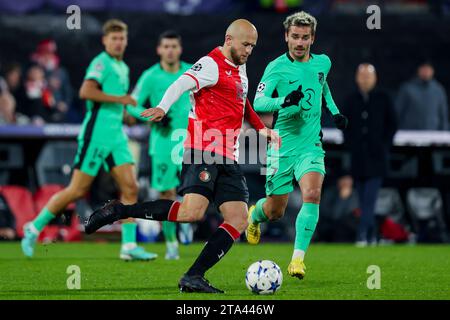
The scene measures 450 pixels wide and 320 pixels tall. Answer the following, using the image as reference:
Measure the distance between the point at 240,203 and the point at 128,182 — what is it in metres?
3.63

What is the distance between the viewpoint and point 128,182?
38.3 ft

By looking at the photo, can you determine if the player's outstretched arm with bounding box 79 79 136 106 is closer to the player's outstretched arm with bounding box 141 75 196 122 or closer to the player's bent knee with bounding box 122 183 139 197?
the player's bent knee with bounding box 122 183 139 197

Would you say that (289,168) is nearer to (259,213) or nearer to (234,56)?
(259,213)

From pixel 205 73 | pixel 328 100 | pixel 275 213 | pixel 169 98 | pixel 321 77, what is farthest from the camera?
pixel 275 213

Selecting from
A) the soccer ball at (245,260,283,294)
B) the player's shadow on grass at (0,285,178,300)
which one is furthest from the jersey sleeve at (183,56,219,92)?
the player's shadow on grass at (0,285,178,300)

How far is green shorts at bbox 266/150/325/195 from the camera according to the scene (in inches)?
378

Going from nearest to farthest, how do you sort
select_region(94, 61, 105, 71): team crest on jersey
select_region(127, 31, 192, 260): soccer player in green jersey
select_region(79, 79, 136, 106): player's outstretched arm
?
select_region(79, 79, 136, 106): player's outstretched arm → select_region(94, 61, 105, 71): team crest on jersey → select_region(127, 31, 192, 260): soccer player in green jersey

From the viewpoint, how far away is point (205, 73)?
27.0ft

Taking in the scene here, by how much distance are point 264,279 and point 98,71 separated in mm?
4475

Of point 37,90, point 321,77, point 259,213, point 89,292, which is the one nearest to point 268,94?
point 321,77

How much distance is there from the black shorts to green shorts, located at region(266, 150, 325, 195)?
1.42m

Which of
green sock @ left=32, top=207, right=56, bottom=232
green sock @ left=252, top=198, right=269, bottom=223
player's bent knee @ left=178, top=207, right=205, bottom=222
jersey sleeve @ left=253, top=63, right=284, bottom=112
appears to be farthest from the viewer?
green sock @ left=32, top=207, right=56, bottom=232

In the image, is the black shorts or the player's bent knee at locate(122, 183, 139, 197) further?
the player's bent knee at locate(122, 183, 139, 197)

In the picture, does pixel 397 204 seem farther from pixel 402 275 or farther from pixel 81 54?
pixel 402 275
